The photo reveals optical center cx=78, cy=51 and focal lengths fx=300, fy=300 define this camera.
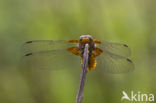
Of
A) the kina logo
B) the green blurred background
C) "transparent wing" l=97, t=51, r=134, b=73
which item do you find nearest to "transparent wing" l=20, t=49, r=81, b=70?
"transparent wing" l=97, t=51, r=134, b=73

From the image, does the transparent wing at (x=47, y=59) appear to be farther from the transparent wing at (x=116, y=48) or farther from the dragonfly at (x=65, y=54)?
the transparent wing at (x=116, y=48)

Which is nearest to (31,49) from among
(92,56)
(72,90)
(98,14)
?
(92,56)

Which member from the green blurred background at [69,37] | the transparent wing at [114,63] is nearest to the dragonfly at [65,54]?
the transparent wing at [114,63]

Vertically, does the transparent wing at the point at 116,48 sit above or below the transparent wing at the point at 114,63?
above

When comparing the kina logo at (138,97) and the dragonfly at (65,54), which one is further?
the kina logo at (138,97)

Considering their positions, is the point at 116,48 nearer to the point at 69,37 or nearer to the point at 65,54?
the point at 65,54
